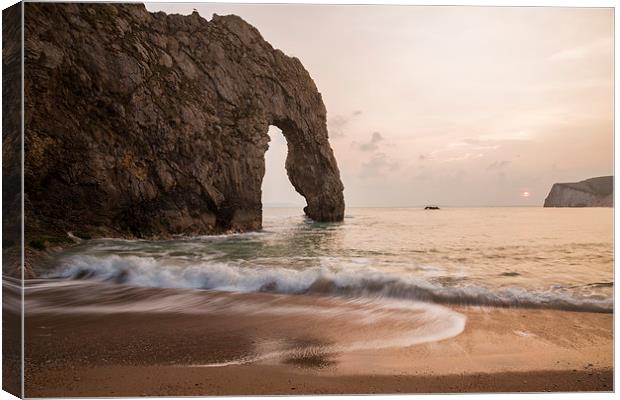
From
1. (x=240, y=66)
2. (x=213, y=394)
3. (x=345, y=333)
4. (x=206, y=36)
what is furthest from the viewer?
(x=240, y=66)

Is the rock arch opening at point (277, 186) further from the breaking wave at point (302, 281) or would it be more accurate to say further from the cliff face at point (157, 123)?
the breaking wave at point (302, 281)

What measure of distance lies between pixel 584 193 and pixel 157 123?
4.61 metres

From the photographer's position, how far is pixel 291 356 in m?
3.75

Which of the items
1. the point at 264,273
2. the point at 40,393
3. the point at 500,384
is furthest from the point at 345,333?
the point at 40,393

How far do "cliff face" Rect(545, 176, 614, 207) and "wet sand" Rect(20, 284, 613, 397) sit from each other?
1.00 meters

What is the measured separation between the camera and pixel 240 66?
539 centimetres

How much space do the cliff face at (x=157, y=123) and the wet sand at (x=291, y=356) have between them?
3.28 ft

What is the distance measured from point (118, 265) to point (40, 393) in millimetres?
1201

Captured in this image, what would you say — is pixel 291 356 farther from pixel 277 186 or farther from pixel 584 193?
pixel 584 193

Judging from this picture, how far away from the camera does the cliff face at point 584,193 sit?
4.14 meters

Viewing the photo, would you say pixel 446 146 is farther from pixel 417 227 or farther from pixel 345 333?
pixel 345 333

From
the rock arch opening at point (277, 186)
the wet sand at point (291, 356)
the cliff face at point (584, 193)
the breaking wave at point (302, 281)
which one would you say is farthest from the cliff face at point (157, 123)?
the cliff face at point (584, 193)

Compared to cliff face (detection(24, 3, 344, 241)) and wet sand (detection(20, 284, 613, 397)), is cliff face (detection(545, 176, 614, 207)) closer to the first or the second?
wet sand (detection(20, 284, 613, 397))

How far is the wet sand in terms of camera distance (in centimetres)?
364
